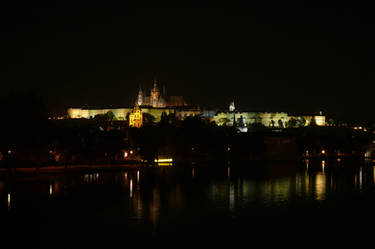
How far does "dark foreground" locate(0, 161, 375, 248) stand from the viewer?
18203mm

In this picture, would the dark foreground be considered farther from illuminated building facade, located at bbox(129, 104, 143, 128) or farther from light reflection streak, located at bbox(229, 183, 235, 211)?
illuminated building facade, located at bbox(129, 104, 143, 128)

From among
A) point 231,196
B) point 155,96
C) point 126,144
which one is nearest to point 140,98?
point 155,96

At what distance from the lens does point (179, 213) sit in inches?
906

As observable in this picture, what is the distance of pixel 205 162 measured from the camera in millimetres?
60969

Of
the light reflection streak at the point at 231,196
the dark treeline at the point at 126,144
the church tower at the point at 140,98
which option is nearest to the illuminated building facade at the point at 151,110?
the church tower at the point at 140,98

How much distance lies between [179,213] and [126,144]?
35.4m

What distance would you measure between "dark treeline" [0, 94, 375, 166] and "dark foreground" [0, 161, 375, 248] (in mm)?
2857

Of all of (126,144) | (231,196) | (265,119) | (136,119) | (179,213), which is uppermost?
(265,119)

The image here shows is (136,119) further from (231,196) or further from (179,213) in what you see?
(179,213)

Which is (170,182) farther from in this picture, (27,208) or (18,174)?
(27,208)

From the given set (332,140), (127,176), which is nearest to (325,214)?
(127,176)

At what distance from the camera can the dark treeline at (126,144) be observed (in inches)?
1416

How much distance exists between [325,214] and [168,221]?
22.0 feet

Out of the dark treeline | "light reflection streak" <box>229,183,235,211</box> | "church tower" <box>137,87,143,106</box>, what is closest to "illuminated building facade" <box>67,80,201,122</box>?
"church tower" <box>137,87,143,106</box>
